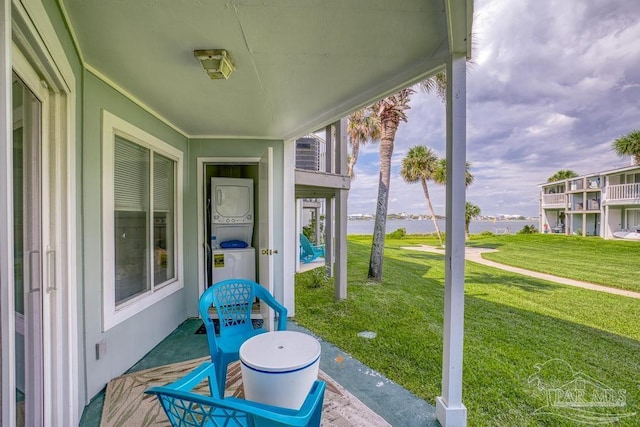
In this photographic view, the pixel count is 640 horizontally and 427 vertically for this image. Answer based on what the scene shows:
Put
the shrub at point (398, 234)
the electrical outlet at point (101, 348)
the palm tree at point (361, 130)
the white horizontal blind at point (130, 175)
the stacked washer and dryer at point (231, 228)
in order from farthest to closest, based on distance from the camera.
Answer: the shrub at point (398, 234)
the palm tree at point (361, 130)
the stacked washer and dryer at point (231, 228)
the white horizontal blind at point (130, 175)
the electrical outlet at point (101, 348)

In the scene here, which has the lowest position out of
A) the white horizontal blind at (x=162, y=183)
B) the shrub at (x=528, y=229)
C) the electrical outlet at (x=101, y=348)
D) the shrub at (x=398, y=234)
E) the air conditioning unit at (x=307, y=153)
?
the shrub at (x=398, y=234)

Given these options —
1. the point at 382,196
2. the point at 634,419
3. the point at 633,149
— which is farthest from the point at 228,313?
the point at 633,149

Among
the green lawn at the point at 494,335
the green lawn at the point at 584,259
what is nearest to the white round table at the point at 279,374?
the green lawn at the point at 494,335

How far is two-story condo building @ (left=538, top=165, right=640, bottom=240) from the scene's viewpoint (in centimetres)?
1246

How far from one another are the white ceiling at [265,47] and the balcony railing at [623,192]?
634 inches

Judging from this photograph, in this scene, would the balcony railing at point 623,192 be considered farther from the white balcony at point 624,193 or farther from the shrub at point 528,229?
the shrub at point 528,229

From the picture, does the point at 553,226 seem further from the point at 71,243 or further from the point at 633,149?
the point at 71,243

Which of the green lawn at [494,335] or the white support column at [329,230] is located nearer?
the green lawn at [494,335]

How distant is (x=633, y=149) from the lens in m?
12.8

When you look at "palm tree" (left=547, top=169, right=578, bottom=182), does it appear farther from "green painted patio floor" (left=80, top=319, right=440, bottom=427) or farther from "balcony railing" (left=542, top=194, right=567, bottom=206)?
"green painted patio floor" (left=80, top=319, right=440, bottom=427)

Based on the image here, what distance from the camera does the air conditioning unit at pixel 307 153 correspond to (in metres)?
9.73

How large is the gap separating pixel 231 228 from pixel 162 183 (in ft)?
4.18

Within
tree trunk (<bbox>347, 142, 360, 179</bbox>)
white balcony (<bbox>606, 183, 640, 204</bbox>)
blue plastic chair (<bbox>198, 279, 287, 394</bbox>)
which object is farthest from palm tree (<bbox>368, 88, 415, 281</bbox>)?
white balcony (<bbox>606, 183, 640, 204</bbox>)

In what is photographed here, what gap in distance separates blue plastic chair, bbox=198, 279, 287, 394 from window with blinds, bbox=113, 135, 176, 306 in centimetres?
89
